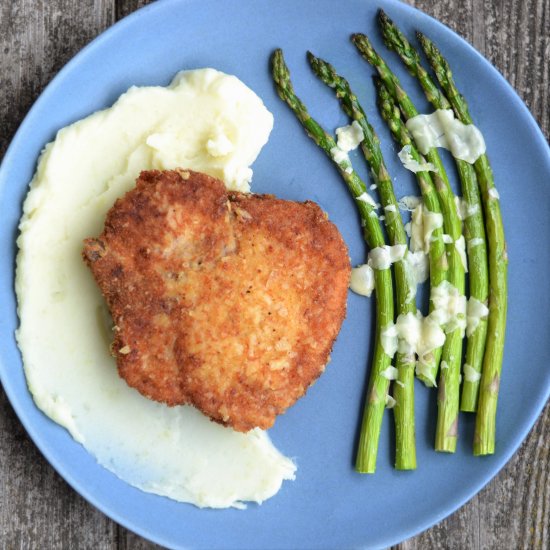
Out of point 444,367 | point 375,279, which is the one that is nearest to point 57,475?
point 375,279

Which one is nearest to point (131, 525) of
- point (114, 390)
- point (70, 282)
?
point (114, 390)

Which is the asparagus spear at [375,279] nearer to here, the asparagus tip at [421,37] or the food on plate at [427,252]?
the food on plate at [427,252]

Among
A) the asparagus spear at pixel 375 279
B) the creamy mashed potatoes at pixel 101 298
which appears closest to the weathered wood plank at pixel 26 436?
the creamy mashed potatoes at pixel 101 298

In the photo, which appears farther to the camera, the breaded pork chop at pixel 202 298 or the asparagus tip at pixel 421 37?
the asparagus tip at pixel 421 37

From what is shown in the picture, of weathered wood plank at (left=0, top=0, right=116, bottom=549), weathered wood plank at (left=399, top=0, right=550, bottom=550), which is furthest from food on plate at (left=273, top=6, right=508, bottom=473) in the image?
weathered wood plank at (left=0, top=0, right=116, bottom=549)

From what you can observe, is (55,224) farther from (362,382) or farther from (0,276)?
(362,382)
